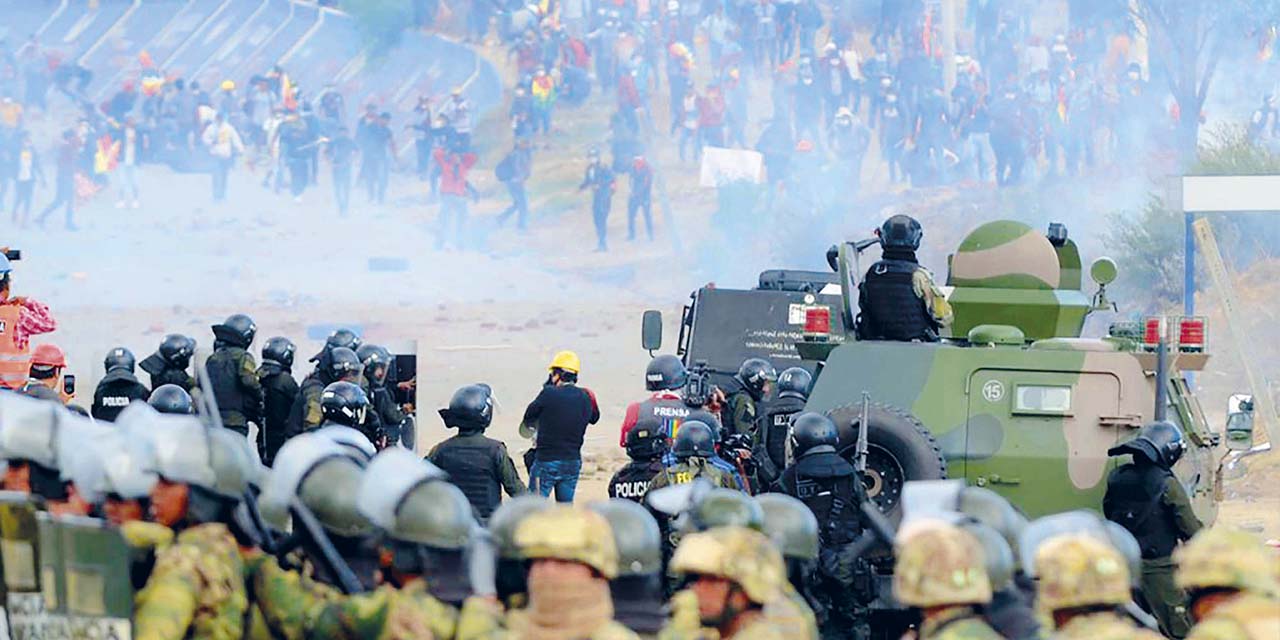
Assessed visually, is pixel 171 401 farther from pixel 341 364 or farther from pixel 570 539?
pixel 570 539

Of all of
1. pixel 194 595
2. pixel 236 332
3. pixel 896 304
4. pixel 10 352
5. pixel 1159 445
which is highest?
pixel 896 304

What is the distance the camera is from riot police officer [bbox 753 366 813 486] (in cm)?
1495

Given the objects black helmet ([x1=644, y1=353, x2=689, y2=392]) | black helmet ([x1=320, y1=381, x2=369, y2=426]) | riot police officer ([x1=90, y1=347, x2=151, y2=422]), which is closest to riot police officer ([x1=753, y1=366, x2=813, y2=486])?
black helmet ([x1=644, y1=353, x2=689, y2=392])

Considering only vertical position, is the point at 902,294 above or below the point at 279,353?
above

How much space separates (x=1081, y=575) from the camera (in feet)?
23.2

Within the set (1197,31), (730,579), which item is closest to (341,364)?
(730,579)

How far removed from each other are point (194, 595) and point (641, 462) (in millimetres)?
5879

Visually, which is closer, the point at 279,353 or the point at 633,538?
the point at 633,538

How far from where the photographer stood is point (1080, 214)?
4550 centimetres

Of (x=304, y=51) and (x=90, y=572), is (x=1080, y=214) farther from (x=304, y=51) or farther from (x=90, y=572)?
(x=90, y=572)

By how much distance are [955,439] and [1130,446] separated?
1.34 metres

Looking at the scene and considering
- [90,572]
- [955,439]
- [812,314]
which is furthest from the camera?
[812,314]

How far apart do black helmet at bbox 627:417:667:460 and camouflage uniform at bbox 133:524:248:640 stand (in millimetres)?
5673

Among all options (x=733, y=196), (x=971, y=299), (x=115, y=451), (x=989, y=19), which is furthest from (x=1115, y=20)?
(x=115, y=451)
